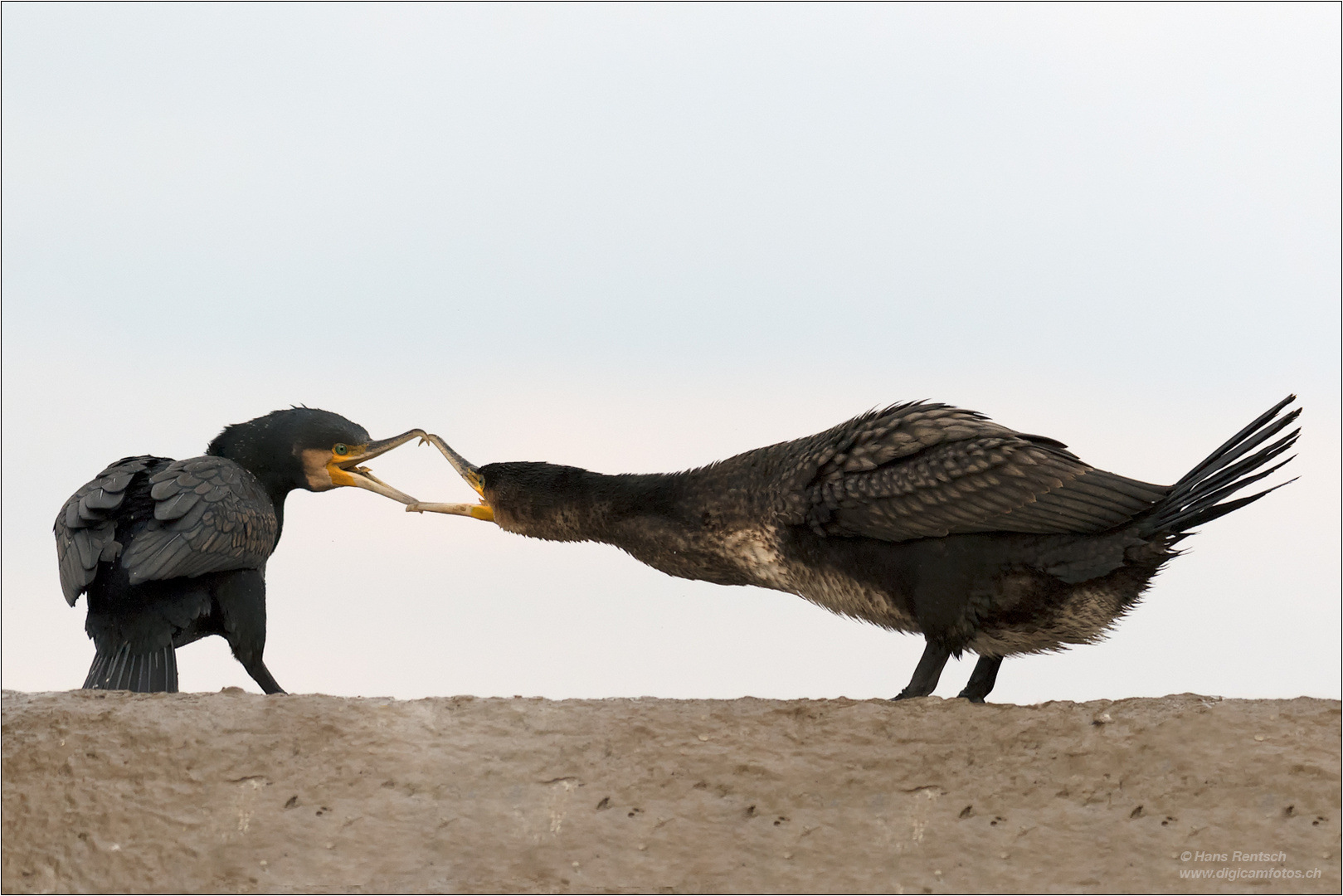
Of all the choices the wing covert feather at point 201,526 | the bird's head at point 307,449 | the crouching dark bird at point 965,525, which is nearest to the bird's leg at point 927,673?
the crouching dark bird at point 965,525

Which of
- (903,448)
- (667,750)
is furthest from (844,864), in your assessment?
(903,448)

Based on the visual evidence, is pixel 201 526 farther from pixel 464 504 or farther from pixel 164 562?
pixel 464 504

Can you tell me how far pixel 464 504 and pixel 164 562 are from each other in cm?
160

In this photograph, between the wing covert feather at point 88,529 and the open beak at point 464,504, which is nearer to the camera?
the wing covert feather at point 88,529

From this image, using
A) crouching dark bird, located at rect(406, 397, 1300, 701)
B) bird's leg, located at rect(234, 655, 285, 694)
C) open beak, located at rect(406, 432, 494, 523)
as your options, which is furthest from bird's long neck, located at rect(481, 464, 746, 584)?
bird's leg, located at rect(234, 655, 285, 694)

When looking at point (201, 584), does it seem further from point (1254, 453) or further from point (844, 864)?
point (1254, 453)

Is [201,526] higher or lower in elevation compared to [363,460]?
lower

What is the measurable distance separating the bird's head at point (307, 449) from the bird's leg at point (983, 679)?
3.32 meters

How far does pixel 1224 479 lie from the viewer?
17.8 feet

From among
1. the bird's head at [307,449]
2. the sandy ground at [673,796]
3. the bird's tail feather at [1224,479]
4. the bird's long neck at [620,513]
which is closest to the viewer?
the sandy ground at [673,796]

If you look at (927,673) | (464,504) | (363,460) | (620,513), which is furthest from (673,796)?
(363,460)

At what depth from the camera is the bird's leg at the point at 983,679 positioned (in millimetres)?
6004

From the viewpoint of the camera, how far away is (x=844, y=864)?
15.3 feet

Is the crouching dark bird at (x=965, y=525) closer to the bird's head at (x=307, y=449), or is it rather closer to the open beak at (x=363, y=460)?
the open beak at (x=363, y=460)
